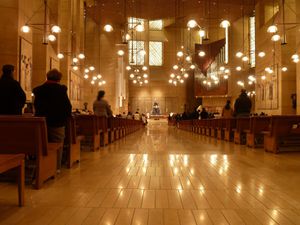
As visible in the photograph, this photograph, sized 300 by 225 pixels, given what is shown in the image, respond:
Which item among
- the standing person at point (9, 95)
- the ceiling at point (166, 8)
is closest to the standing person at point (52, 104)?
the standing person at point (9, 95)

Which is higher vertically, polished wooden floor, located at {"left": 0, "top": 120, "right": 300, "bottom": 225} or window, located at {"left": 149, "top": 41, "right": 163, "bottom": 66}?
window, located at {"left": 149, "top": 41, "right": 163, "bottom": 66}

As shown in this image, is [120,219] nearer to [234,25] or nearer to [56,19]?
[56,19]

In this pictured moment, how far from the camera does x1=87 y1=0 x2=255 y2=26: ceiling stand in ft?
70.7

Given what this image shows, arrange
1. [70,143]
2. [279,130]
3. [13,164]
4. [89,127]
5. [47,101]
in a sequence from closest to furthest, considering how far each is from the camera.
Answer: [13,164] < [47,101] < [70,143] < [279,130] < [89,127]

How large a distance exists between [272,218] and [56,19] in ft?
48.1

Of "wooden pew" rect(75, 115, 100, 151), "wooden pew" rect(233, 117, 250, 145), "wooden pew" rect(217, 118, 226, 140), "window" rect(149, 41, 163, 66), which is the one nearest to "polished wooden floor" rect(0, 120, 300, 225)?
"wooden pew" rect(75, 115, 100, 151)

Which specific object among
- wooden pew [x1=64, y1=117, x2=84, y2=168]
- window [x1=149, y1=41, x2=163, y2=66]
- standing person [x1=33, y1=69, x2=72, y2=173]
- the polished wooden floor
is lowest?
the polished wooden floor

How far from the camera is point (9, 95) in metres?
4.66

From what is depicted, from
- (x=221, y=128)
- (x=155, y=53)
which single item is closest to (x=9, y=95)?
(x=221, y=128)

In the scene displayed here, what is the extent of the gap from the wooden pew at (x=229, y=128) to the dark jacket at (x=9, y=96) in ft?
24.0

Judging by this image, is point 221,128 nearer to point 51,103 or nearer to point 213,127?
point 213,127

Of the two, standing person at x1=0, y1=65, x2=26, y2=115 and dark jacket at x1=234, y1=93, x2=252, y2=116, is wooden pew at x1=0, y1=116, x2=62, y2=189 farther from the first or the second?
dark jacket at x1=234, y1=93, x2=252, y2=116

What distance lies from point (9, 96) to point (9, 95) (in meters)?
0.01

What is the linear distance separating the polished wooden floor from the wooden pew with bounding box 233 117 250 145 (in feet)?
12.7
